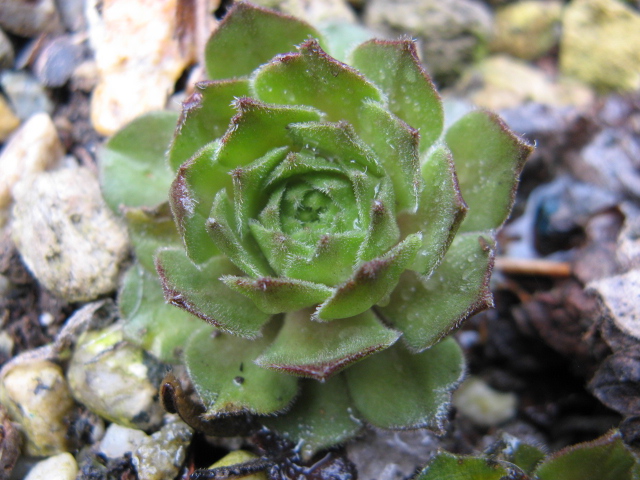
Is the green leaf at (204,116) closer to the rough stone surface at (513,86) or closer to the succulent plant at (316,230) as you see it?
the succulent plant at (316,230)

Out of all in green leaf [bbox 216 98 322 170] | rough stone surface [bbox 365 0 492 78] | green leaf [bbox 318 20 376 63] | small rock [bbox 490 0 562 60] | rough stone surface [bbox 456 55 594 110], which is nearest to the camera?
green leaf [bbox 216 98 322 170]

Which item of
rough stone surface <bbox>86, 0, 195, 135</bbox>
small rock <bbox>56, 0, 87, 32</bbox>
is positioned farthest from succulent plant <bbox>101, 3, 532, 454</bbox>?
small rock <bbox>56, 0, 87, 32</bbox>

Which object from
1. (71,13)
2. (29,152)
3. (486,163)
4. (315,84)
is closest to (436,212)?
(486,163)

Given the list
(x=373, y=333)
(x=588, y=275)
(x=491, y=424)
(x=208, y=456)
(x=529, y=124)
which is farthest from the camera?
(x=529, y=124)

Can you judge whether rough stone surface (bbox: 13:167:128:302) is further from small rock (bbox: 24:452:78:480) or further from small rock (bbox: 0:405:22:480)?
small rock (bbox: 24:452:78:480)

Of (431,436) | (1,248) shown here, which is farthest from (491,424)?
(1,248)

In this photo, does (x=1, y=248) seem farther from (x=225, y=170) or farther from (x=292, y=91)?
(x=292, y=91)
